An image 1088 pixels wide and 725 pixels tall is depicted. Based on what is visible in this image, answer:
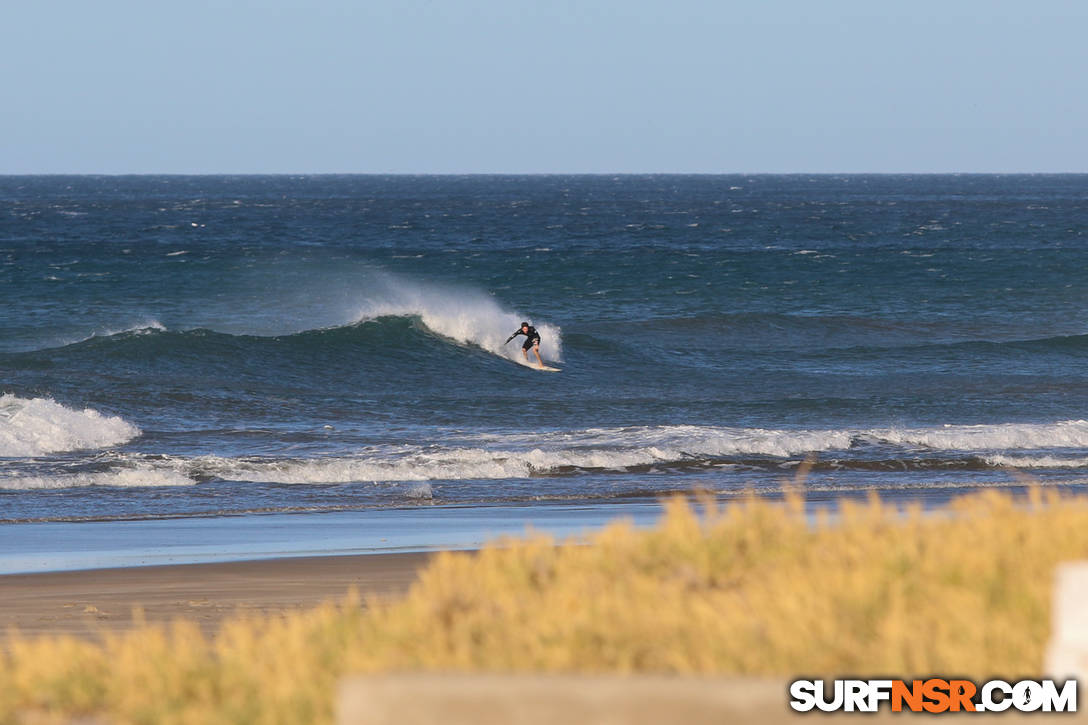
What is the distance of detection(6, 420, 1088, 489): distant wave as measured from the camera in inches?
619

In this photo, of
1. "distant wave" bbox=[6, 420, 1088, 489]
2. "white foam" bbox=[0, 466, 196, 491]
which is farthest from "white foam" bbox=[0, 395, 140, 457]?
"white foam" bbox=[0, 466, 196, 491]

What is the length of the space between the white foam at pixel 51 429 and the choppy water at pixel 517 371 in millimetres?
A: 48

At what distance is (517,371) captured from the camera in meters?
27.9

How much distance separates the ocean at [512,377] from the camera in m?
15.3

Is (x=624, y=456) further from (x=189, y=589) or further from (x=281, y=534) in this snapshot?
(x=189, y=589)

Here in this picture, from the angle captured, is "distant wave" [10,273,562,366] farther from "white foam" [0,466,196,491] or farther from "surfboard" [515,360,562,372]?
"white foam" [0,466,196,491]

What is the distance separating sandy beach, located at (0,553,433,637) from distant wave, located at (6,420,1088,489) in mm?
5059

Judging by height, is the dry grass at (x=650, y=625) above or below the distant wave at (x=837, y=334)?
above

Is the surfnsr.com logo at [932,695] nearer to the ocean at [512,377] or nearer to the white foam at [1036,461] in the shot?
the ocean at [512,377]

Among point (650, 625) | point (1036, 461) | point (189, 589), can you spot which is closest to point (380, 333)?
point (1036, 461)

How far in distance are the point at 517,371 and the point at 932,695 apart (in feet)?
78.9

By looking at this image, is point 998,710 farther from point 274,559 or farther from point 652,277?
point 652,277

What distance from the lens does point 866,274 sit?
46.9 meters

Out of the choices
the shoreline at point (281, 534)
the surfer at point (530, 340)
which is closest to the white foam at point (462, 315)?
the surfer at point (530, 340)
